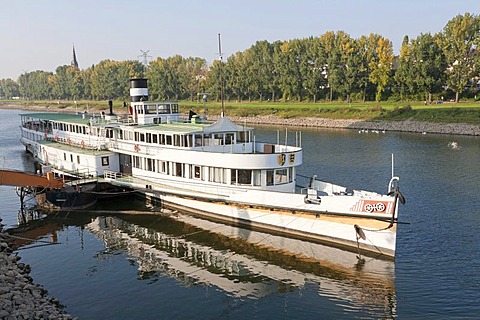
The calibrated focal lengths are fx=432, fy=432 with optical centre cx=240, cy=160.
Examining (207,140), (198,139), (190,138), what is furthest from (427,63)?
(190,138)

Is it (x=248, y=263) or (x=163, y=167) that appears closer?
(x=248, y=263)

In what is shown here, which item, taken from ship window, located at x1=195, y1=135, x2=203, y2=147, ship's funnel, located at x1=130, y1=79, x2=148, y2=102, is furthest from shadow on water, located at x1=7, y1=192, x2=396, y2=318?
ship's funnel, located at x1=130, y1=79, x2=148, y2=102

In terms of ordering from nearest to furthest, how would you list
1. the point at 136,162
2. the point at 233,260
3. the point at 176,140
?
the point at 233,260 → the point at 176,140 → the point at 136,162

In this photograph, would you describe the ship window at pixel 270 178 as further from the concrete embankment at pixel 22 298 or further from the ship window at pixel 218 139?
the concrete embankment at pixel 22 298

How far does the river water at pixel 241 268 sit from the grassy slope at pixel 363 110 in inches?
1863

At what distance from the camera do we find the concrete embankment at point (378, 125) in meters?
74.3

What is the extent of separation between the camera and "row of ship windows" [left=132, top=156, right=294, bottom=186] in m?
28.5

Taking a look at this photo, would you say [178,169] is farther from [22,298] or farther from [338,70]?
[338,70]

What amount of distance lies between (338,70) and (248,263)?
86.8m

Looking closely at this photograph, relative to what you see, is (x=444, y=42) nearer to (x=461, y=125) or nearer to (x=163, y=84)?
(x=461, y=125)

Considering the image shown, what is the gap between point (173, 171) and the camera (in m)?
32.8

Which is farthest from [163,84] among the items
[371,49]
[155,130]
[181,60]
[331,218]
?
[331,218]

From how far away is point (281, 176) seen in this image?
28.9 meters

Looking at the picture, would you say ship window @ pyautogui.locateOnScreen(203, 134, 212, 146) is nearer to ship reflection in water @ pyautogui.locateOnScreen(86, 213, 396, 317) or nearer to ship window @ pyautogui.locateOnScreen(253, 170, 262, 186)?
ship window @ pyautogui.locateOnScreen(253, 170, 262, 186)
